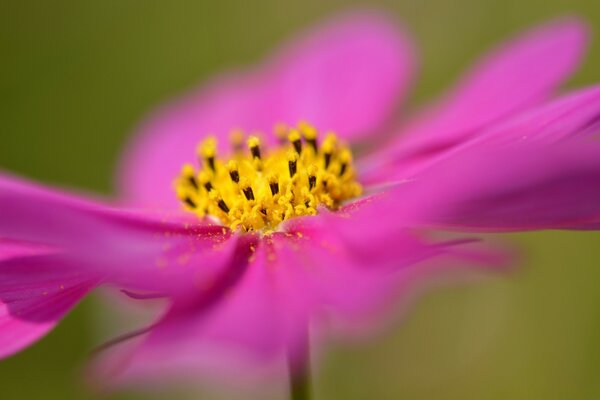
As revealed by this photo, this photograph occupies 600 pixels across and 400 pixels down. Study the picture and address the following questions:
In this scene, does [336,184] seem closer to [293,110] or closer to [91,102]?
[293,110]

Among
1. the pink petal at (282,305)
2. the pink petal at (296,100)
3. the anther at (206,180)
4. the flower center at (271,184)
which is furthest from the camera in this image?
the pink petal at (296,100)

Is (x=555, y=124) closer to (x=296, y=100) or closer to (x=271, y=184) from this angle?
(x=271, y=184)

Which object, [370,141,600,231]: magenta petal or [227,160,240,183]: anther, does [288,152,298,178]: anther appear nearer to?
[227,160,240,183]: anther

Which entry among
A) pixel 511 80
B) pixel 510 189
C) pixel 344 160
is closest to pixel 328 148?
pixel 344 160

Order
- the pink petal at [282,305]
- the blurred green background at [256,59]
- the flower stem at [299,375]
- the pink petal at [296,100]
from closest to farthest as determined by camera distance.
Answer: the pink petal at [282,305] → the flower stem at [299,375] → the pink petal at [296,100] → the blurred green background at [256,59]

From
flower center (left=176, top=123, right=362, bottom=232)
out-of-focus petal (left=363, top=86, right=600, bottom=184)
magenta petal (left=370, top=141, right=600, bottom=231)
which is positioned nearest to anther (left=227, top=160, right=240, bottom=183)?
flower center (left=176, top=123, right=362, bottom=232)

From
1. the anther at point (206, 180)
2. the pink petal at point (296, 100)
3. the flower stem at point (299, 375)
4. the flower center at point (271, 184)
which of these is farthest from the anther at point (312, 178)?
the pink petal at point (296, 100)

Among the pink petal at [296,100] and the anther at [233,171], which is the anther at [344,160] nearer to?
the anther at [233,171]

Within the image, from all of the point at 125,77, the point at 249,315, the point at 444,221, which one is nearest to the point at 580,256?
the point at 444,221
